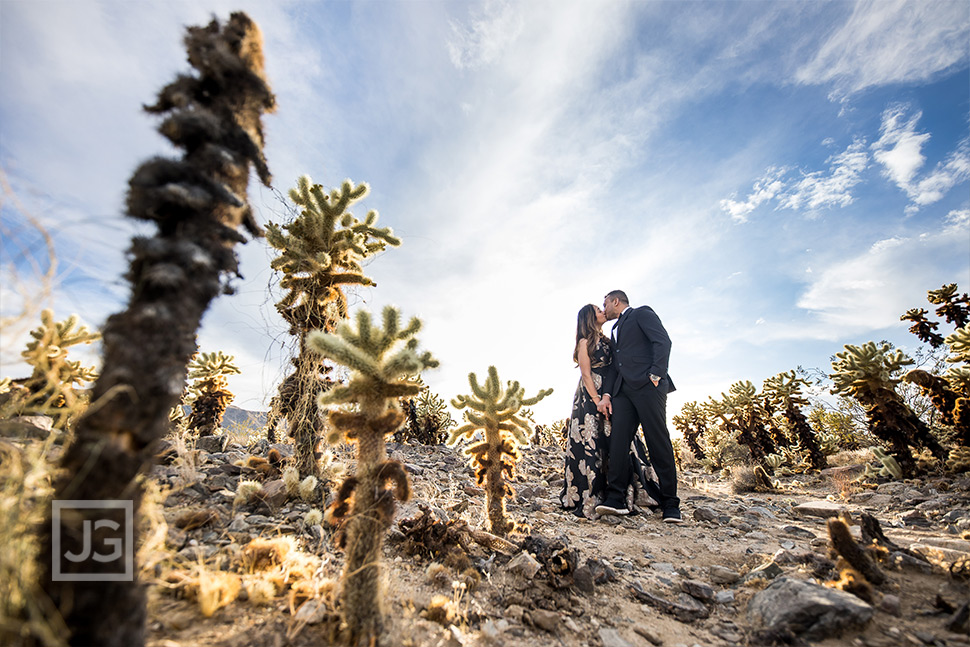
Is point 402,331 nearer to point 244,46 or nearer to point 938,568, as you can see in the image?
point 244,46

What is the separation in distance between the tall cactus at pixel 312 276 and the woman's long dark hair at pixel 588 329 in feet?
11.6

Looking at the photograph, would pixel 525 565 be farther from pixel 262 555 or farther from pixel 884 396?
pixel 884 396

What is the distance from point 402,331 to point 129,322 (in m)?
1.59

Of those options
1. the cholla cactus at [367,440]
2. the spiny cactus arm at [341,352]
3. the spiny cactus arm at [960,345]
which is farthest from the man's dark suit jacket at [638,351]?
the spiny cactus arm at [960,345]

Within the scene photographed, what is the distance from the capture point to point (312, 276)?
17.1 feet

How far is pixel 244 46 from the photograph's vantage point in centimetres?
235

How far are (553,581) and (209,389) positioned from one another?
891 cm

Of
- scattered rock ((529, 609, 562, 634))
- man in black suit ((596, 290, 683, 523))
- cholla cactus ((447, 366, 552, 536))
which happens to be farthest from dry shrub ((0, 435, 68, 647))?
man in black suit ((596, 290, 683, 523))

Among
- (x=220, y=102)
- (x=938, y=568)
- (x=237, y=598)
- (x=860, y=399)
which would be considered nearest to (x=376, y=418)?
(x=237, y=598)

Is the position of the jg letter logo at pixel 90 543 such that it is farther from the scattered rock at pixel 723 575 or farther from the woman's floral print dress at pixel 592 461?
the woman's floral print dress at pixel 592 461

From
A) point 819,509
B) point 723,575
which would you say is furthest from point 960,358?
point 723,575

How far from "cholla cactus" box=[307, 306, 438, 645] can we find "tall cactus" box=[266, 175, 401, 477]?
2489 mm

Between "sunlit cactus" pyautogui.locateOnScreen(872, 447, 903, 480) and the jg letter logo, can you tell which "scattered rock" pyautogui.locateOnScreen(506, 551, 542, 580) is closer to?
the jg letter logo

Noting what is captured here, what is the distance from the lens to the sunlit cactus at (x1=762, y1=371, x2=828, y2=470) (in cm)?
1016
